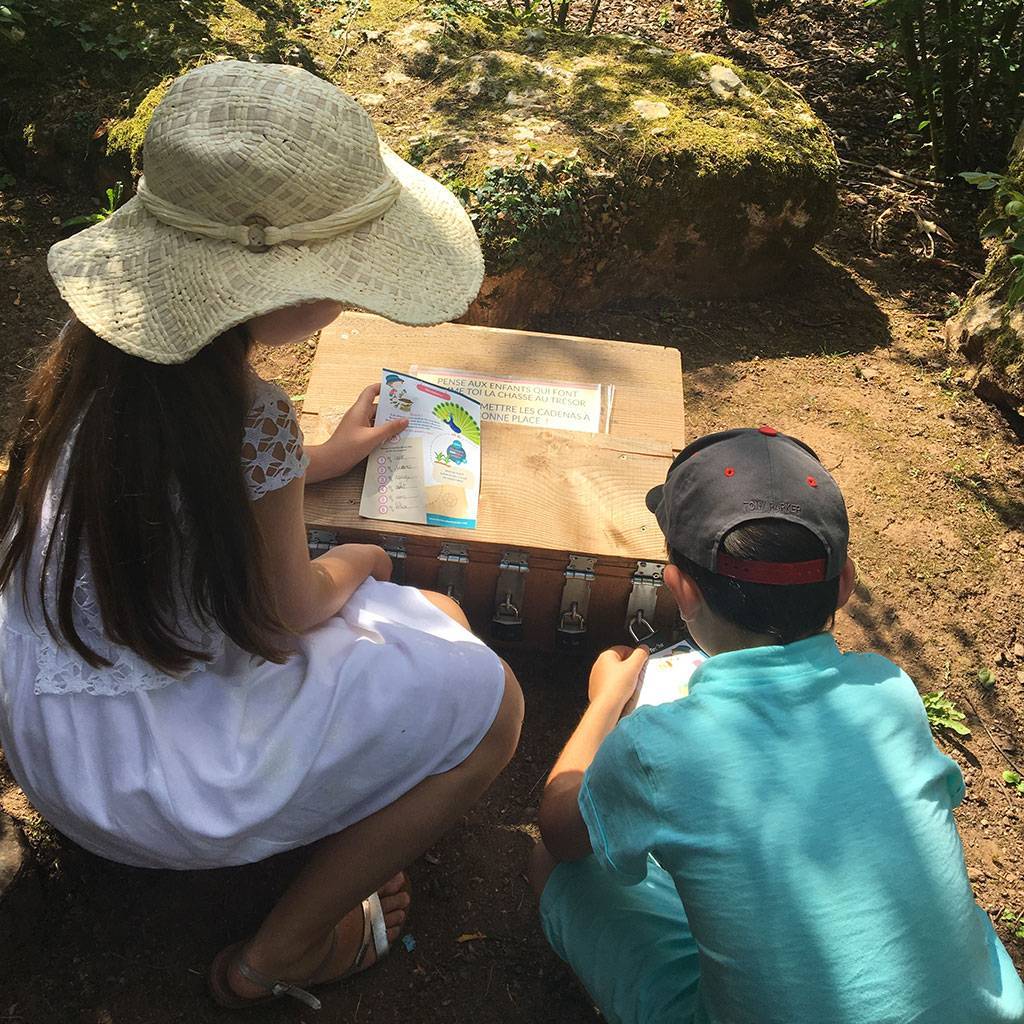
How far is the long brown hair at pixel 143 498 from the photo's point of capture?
1478 millimetres

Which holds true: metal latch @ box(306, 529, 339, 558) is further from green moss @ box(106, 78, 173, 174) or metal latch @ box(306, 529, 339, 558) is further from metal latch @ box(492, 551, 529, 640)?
green moss @ box(106, 78, 173, 174)

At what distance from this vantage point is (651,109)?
13.0 ft

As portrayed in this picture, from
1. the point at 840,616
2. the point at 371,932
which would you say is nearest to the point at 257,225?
the point at 371,932

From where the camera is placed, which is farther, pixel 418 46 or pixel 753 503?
pixel 418 46

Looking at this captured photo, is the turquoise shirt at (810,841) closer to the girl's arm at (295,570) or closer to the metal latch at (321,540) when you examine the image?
the girl's arm at (295,570)

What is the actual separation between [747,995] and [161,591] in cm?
111

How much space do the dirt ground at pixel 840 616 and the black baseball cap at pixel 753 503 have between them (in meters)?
1.11

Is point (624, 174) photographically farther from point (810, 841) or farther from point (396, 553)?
point (810, 841)

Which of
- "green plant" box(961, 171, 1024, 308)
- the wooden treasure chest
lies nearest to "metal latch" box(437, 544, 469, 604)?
the wooden treasure chest

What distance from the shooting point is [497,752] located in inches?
75.8

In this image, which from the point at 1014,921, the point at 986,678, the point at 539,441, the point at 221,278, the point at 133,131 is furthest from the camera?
the point at 133,131

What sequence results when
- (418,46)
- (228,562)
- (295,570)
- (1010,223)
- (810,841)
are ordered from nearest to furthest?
(810,841)
(228,562)
(295,570)
(1010,223)
(418,46)

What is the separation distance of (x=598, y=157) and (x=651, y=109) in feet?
1.55

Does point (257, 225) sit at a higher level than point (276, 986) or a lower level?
higher
